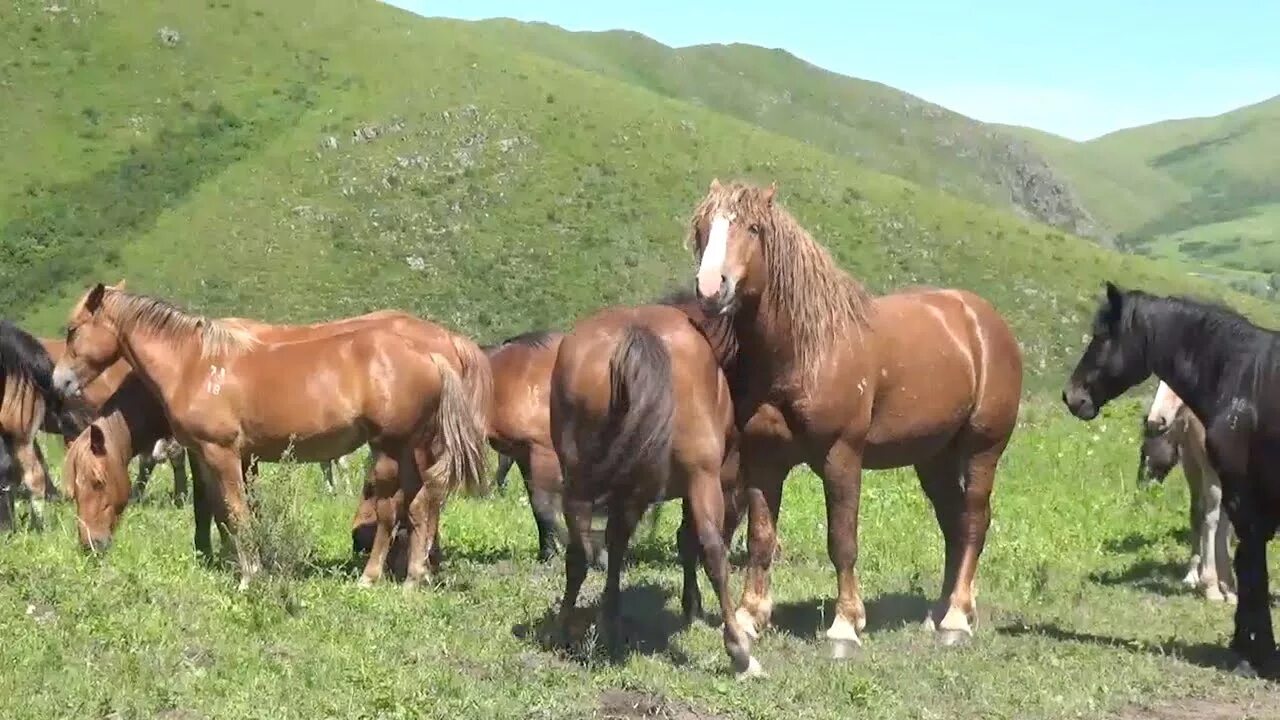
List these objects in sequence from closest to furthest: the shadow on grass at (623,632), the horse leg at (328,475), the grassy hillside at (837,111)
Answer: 1. the shadow on grass at (623,632)
2. the horse leg at (328,475)
3. the grassy hillside at (837,111)

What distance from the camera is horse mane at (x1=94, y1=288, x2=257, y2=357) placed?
34.4 feet

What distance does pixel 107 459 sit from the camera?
1101 centimetres

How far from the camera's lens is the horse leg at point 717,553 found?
7.73 m

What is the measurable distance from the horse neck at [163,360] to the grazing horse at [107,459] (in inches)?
18.8

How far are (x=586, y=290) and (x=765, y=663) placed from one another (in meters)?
46.3

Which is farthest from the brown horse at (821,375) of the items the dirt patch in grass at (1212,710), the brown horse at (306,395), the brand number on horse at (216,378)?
the brand number on horse at (216,378)

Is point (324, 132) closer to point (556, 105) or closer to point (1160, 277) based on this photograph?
point (556, 105)

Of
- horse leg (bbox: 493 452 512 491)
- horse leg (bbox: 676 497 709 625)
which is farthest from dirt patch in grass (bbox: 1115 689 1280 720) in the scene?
horse leg (bbox: 493 452 512 491)

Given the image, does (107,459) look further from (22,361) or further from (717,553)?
(717,553)

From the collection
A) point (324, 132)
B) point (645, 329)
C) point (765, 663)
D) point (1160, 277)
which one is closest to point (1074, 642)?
point (765, 663)

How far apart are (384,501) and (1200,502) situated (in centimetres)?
749

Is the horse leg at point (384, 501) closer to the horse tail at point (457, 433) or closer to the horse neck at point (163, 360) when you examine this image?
the horse tail at point (457, 433)

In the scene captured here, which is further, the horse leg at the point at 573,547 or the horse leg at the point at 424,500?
the horse leg at the point at 424,500

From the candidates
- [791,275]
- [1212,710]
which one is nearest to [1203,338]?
[1212,710]
